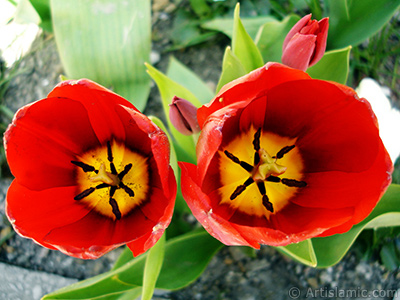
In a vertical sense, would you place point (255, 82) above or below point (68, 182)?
above

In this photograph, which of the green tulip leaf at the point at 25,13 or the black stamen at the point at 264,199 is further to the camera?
the green tulip leaf at the point at 25,13

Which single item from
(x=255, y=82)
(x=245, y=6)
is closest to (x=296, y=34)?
(x=255, y=82)

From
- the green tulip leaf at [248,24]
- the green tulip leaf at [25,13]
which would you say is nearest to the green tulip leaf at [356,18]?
the green tulip leaf at [248,24]

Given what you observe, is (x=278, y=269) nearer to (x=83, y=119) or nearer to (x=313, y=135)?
(x=313, y=135)

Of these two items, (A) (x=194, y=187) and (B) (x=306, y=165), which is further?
(B) (x=306, y=165)

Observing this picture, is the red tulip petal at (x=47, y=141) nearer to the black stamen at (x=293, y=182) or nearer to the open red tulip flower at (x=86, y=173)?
the open red tulip flower at (x=86, y=173)

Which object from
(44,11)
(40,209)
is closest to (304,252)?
(40,209)

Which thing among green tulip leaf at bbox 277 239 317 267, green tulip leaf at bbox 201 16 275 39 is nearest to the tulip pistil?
green tulip leaf at bbox 277 239 317 267
